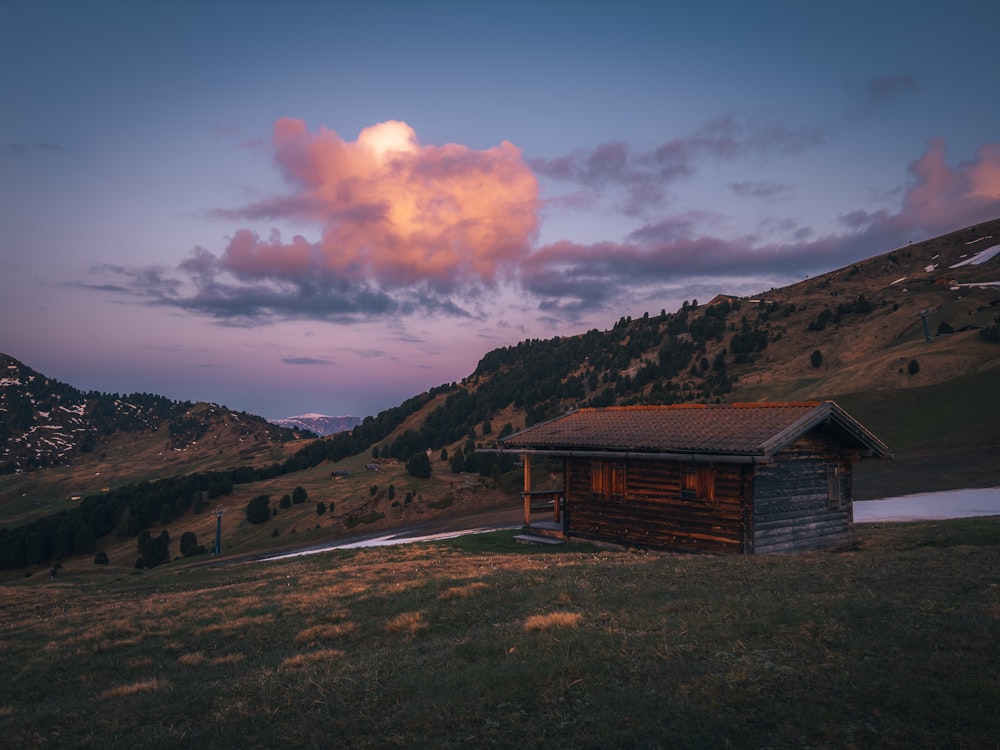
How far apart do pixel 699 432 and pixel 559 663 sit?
47.5 feet

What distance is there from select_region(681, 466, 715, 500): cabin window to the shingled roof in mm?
983

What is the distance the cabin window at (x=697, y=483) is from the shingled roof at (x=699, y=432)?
983 millimetres

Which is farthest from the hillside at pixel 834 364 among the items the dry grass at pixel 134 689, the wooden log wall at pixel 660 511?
the dry grass at pixel 134 689

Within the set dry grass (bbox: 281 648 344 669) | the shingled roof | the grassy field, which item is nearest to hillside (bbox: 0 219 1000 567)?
the shingled roof

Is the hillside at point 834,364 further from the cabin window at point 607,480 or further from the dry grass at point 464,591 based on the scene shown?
the dry grass at point 464,591

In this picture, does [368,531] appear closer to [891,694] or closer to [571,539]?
[571,539]

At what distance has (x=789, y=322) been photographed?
374ft

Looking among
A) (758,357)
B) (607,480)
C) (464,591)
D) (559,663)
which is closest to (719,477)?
(607,480)

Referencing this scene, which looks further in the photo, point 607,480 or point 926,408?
point 926,408

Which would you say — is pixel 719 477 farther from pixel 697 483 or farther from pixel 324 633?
pixel 324 633

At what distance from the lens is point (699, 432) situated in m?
20.7

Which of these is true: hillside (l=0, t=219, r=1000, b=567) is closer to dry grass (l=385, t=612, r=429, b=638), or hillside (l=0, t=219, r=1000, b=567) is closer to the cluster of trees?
the cluster of trees

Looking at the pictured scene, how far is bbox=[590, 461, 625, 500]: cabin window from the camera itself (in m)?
22.3

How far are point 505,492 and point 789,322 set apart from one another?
288ft
